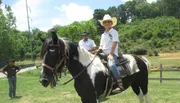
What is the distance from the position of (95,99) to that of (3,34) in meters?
46.7

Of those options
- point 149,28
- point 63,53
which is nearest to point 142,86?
point 63,53

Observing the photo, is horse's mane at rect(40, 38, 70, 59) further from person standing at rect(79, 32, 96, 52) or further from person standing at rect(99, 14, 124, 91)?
person standing at rect(79, 32, 96, 52)

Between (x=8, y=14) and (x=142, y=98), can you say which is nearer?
(x=142, y=98)

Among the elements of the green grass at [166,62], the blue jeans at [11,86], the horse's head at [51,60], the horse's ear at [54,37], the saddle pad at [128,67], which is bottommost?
the green grass at [166,62]

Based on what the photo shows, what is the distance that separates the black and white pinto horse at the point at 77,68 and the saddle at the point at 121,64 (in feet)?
0.46

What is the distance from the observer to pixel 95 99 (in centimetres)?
566

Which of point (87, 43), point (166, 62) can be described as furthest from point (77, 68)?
point (166, 62)

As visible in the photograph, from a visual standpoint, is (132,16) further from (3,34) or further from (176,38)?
(3,34)

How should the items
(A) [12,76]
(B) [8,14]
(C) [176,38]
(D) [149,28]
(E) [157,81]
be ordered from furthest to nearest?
1. (D) [149,28]
2. (C) [176,38]
3. (B) [8,14]
4. (E) [157,81]
5. (A) [12,76]

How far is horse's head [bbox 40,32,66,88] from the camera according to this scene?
199 inches

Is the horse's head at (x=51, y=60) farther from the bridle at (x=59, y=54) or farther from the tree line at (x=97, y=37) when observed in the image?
the tree line at (x=97, y=37)

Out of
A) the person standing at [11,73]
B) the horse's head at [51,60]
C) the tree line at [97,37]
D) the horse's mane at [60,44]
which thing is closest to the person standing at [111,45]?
the horse's mane at [60,44]

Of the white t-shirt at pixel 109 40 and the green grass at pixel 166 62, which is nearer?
the white t-shirt at pixel 109 40

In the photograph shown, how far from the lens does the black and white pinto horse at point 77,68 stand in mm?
5129
